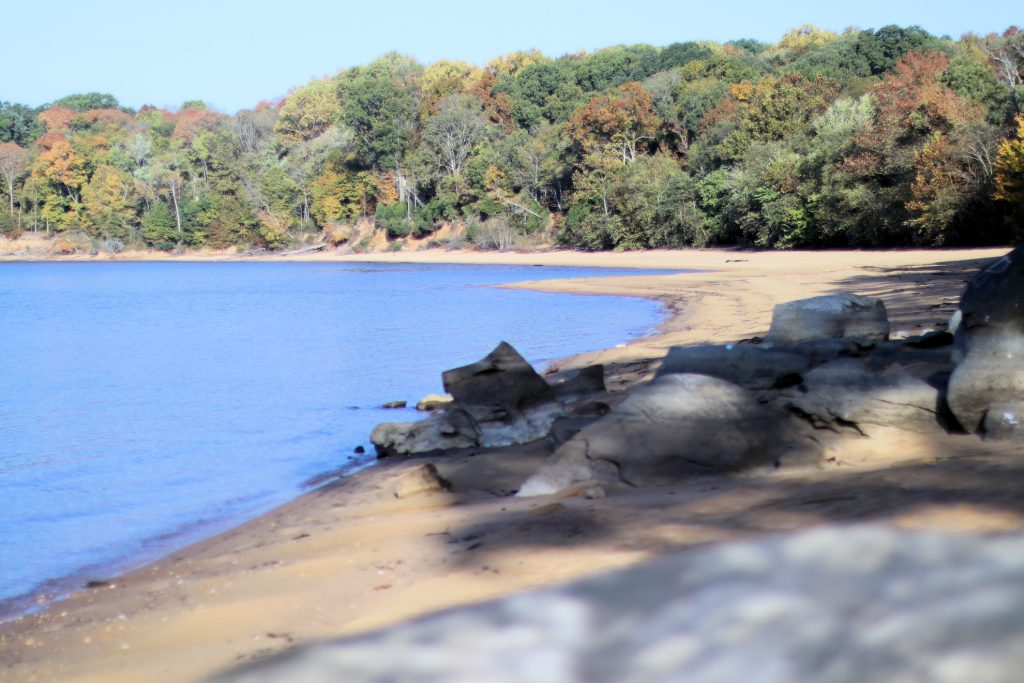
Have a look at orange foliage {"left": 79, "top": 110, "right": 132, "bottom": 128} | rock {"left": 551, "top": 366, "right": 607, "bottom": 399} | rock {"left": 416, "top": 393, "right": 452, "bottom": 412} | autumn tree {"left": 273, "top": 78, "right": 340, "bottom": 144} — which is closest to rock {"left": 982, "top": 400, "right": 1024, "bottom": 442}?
rock {"left": 551, "top": 366, "right": 607, "bottom": 399}

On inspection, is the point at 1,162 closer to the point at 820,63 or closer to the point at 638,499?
the point at 820,63

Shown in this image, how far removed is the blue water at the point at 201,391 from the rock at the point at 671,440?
2.89m

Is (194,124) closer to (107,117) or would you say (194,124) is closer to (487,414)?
(107,117)

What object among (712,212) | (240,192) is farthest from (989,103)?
A: (240,192)

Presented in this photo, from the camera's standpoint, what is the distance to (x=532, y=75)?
75.6m

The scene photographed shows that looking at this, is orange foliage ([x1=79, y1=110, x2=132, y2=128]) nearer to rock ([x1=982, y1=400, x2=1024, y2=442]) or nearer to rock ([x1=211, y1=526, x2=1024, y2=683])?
rock ([x1=982, y1=400, x2=1024, y2=442])

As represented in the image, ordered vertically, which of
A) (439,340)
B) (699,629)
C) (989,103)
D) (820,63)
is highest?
(820,63)

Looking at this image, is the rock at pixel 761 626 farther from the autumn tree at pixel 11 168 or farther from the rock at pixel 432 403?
the autumn tree at pixel 11 168

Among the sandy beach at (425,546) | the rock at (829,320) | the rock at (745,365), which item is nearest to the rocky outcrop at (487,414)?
the sandy beach at (425,546)

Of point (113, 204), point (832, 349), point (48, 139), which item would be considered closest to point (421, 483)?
point (832, 349)

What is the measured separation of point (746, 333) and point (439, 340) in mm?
7421

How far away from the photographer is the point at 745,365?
22.3 ft

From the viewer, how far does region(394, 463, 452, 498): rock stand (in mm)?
6047

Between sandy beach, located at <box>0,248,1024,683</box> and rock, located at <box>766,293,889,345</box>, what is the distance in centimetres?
345
